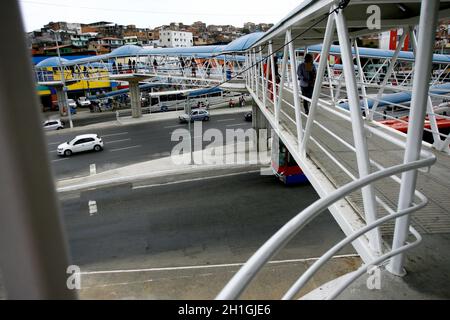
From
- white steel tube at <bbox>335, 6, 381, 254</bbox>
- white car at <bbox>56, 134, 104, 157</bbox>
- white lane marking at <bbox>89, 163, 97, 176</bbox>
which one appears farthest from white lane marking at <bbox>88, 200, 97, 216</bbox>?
white steel tube at <bbox>335, 6, 381, 254</bbox>

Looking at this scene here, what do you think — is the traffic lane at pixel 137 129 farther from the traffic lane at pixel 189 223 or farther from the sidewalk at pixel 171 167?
the traffic lane at pixel 189 223

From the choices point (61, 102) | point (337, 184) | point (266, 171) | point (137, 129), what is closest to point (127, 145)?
point (137, 129)

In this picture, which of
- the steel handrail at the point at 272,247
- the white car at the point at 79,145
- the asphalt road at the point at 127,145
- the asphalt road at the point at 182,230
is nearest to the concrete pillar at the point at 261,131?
the asphalt road at the point at 182,230

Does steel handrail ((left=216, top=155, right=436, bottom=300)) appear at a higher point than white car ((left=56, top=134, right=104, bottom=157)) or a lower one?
higher

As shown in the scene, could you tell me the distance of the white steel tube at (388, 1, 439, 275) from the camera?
2031mm

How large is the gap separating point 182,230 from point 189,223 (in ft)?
1.47

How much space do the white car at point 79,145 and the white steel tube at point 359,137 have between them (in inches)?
808

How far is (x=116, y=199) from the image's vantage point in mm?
13133

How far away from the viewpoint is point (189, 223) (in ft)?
34.7

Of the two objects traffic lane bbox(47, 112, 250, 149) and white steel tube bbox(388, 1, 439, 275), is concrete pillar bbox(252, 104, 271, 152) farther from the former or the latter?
white steel tube bbox(388, 1, 439, 275)

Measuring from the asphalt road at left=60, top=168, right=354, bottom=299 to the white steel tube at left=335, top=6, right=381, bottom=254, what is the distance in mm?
4978

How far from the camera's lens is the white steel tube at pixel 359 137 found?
8.36ft

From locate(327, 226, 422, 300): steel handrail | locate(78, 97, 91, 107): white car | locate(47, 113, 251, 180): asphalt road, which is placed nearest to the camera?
locate(327, 226, 422, 300): steel handrail
